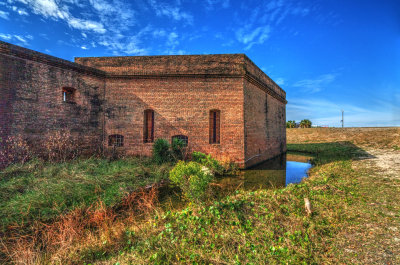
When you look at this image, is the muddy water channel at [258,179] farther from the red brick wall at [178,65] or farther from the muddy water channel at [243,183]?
the red brick wall at [178,65]

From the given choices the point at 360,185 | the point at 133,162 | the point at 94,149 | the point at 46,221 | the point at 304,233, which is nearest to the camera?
the point at 304,233

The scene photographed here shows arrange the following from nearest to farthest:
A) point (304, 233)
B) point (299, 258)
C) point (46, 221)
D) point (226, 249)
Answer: point (299, 258)
point (226, 249)
point (304, 233)
point (46, 221)

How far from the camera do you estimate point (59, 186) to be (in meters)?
5.36

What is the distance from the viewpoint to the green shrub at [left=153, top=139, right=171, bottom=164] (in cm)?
886

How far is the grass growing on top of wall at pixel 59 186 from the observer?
4383mm

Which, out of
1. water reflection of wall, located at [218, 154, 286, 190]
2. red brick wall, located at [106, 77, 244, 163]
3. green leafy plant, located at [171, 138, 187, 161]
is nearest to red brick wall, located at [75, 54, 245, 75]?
red brick wall, located at [106, 77, 244, 163]

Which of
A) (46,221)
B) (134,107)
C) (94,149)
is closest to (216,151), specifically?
(134,107)

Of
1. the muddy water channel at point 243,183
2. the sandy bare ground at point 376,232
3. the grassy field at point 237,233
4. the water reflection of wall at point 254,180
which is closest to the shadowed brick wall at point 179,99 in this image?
the water reflection of wall at point 254,180

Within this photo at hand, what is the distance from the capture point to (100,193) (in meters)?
5.57

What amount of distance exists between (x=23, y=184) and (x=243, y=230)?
22.2ft

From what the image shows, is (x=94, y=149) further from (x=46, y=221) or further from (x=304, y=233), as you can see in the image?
(x=304, y=233)

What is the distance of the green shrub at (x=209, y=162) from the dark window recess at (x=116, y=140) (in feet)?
13.9

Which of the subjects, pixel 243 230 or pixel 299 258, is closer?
pixel 299 258

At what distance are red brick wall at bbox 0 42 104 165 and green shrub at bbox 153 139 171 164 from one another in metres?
3.45
